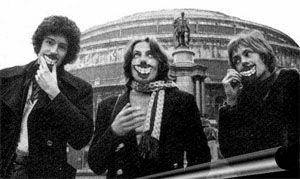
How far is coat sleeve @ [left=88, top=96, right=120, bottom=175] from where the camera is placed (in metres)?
1.94

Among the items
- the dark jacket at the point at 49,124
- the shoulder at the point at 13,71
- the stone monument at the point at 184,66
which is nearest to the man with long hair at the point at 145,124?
the dark jacket at the point at 49,124

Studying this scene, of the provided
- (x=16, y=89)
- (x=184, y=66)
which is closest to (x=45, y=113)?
(x=16, y=89)

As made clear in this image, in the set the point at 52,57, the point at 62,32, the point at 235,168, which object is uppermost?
the point at 62,32

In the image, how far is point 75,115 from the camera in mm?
1995

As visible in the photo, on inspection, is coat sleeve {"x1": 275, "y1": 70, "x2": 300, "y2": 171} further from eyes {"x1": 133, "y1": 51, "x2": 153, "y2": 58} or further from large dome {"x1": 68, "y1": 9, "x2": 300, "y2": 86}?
eyes {"x1": 133, "y1": 51, "x2": 153, "y2": 58}

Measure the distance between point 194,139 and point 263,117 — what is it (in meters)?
0.31

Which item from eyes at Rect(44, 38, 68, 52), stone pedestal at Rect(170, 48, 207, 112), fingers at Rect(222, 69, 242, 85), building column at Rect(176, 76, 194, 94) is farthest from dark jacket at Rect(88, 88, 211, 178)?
building column at Rect(176, 76, 194, 94)

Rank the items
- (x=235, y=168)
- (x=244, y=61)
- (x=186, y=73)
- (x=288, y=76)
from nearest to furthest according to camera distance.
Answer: (x=235, y=168), (x=288, y=76), (x=244, y=61), (x=186, y=73)

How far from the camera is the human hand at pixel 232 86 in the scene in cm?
178

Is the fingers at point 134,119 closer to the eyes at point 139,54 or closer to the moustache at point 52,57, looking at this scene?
the eyes at point 139,54

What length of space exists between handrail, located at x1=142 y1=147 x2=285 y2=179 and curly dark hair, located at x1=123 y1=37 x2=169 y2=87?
415mm

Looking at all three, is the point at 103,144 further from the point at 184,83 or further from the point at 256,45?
the point at 184,83

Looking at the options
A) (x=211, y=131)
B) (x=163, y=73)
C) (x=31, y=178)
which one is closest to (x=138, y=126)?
(x=163, y=73)

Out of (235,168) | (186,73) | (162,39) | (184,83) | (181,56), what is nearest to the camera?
(235,168)
